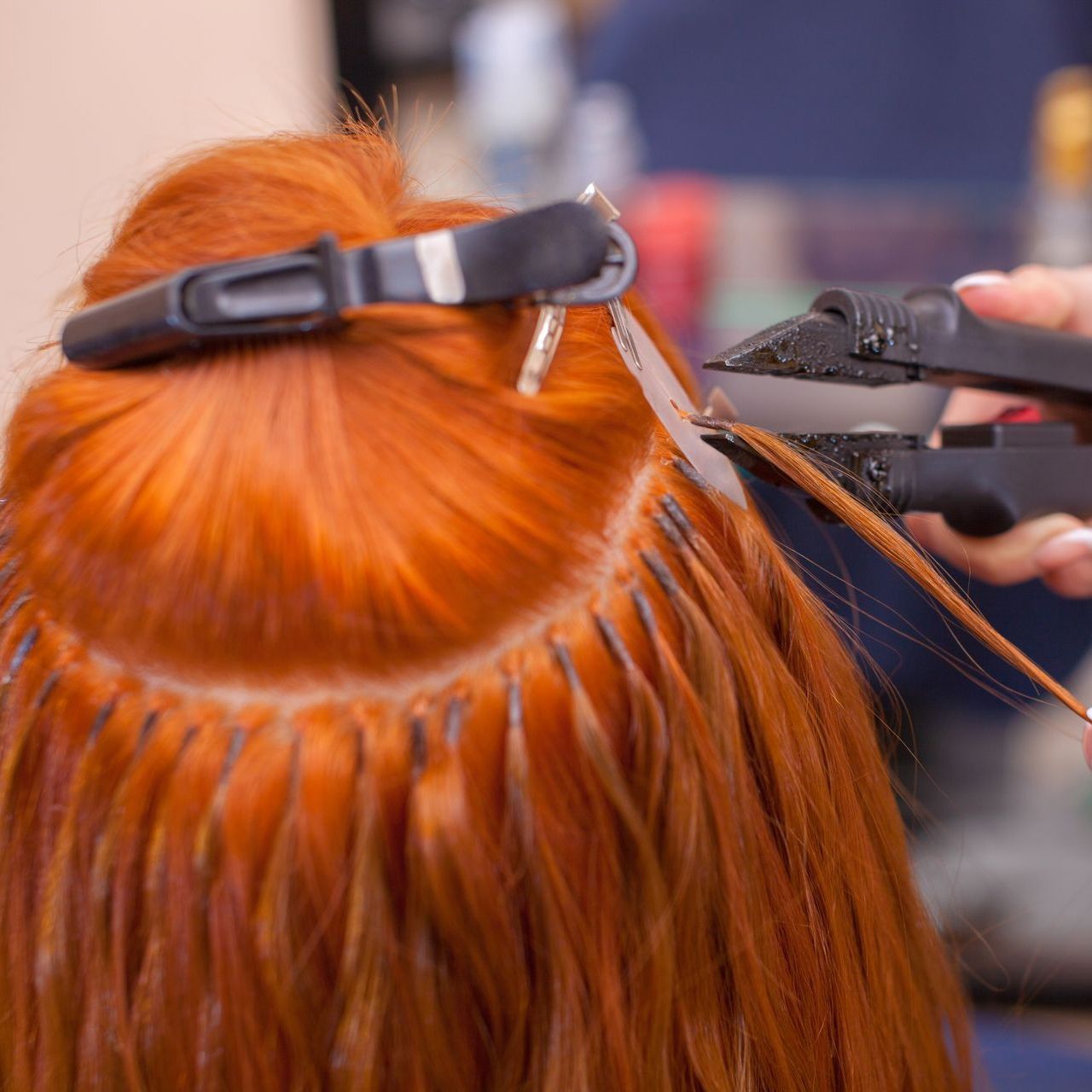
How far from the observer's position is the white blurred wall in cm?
118

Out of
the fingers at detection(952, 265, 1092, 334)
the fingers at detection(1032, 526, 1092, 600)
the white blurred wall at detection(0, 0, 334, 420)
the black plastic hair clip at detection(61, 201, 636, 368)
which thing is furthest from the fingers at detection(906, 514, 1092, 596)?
the white blurred wall at detection(0, 0, 334, 420)

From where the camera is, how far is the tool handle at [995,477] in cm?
51

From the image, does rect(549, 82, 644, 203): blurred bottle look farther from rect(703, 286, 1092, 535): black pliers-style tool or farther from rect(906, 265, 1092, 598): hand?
rect(703, 286, 1092, 535): black pliers-style tool

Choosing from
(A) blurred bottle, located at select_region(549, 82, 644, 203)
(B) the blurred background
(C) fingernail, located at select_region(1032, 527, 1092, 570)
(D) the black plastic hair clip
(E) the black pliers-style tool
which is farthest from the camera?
(A) blurred bottle, located at select_region(549, 82, 644, 203)

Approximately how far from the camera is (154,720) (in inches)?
14.9

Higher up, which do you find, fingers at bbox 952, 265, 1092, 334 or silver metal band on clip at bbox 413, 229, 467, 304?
silver metal band on clip at bbox 413, 229, 467, 304

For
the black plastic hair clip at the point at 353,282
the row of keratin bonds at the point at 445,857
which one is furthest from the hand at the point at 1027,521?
the black plastic hair clip at the point at 353,282

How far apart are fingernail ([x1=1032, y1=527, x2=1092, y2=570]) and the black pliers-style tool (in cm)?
2

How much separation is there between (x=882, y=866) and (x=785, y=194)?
4.16 ft

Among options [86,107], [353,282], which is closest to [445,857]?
[353,282]

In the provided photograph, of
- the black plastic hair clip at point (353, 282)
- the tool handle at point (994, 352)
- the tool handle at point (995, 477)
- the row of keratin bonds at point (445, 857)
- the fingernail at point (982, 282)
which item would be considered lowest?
the row of keratin bonds at point (445, 857)

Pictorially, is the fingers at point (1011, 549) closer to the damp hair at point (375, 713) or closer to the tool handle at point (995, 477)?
the tool handle at point (995, 477)

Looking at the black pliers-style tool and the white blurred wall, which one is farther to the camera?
the white blurred wall

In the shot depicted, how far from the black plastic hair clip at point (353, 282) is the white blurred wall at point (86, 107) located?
85cm
